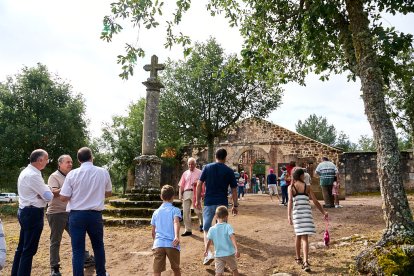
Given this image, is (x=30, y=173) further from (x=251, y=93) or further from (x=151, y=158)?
(x=251, y=93)

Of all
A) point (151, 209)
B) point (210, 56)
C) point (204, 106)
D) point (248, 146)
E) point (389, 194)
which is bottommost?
point (151, 209)

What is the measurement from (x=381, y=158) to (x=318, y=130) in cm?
6011

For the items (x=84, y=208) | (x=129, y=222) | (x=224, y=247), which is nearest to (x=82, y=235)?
(x=84, y=208)

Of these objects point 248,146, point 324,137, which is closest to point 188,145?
point 248,146

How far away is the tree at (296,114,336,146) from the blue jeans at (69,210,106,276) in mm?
59952

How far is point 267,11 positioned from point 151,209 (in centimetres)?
651

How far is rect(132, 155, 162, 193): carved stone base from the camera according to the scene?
456 inches

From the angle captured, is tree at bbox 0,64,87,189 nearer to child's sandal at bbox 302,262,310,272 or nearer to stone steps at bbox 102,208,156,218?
stone steps at bbox 102,208,156,218

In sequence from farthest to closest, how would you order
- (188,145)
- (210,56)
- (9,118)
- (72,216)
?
(188,145) < (9,118) < (210,56) < (72,216)

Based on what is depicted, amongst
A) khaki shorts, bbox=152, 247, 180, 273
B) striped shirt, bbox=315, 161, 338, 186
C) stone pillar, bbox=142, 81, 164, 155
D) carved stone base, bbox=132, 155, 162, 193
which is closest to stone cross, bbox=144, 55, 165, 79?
stone pillar, bbox=142, 81, 164, 155

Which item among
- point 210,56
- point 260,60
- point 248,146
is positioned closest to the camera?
point 260,60

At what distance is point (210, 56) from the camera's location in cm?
1886

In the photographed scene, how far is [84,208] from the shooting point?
4461mm

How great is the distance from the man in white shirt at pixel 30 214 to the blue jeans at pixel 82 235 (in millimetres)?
576
